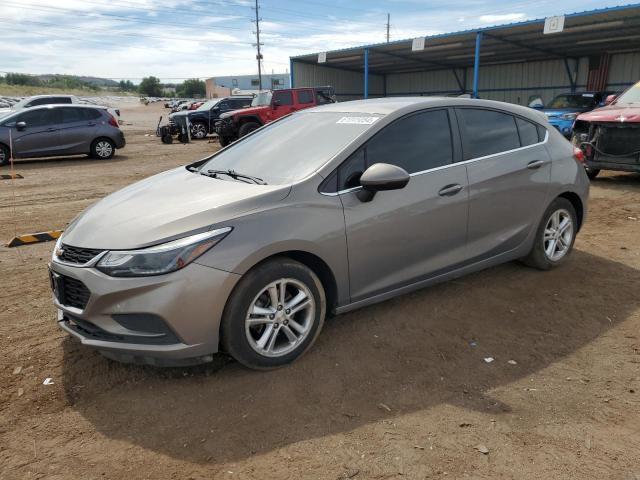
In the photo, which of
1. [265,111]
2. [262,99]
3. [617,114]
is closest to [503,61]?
[262,99]

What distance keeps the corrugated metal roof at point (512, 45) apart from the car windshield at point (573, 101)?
10.8 ft

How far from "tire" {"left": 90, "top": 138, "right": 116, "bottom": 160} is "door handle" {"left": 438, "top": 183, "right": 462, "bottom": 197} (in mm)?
13499

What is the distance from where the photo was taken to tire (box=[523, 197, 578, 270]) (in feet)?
15.1

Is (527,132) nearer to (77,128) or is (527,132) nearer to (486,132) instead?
(486,132)

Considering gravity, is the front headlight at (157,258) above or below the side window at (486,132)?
below

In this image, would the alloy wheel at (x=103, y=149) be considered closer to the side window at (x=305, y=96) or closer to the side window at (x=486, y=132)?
the side window at (x=305, y=96)

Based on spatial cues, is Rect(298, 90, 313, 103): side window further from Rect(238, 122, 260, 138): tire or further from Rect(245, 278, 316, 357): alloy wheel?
Rect(245, 278, 316, 357): alloy wheel

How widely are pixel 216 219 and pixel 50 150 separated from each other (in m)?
13.2

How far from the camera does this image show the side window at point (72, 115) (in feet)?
46.4

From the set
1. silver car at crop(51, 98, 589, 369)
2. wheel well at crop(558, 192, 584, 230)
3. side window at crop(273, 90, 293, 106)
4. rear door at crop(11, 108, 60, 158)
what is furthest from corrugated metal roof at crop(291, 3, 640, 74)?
silver car at crop(51, 98, 589, 369)

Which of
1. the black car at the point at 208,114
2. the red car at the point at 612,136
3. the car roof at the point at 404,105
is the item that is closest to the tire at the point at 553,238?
the car roof at the point at 404,105

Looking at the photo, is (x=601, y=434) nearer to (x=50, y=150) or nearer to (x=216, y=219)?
(x=216, y=219)

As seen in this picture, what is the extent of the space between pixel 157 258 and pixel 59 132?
13256 millimetres

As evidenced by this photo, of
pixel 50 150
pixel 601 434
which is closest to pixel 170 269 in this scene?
pixel 601 434
